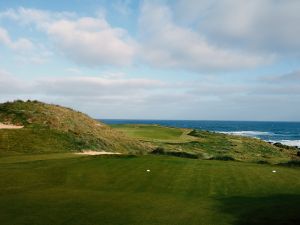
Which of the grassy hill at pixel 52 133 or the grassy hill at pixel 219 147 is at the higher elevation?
the grassy hill at pixel 52 133

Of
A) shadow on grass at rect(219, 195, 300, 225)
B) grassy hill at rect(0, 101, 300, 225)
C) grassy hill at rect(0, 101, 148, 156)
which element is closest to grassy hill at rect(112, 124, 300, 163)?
grassy hill at rect(0, 101, 148, 156)

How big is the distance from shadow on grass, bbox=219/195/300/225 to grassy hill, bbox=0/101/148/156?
2880cm

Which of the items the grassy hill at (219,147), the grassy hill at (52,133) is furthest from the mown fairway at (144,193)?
the grassy hill at (219,147)

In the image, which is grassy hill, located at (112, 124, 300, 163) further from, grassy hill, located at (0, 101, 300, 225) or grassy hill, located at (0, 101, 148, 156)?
grassy hill, located at (0, 101, 300, 225)

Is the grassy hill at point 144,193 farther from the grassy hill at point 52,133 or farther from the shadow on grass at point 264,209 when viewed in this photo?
the grassy hill at point 52,133

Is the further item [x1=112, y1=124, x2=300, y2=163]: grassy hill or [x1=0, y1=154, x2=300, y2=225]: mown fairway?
[x1=112, y1=124, x2=300, y2=163]: grassy hill

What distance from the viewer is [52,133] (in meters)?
51.7

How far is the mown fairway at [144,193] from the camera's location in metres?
16.0

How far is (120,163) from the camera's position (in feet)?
101

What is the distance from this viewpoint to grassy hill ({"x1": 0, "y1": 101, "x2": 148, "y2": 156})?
46.6 meters

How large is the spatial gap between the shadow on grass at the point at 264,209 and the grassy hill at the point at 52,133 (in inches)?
1134

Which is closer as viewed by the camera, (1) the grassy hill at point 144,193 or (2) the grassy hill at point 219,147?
(1) the grassy hill at point 144,193

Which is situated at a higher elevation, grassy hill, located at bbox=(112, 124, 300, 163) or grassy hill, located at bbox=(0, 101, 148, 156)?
grassy hill, located at bbox=(0, 101, 148, 156)

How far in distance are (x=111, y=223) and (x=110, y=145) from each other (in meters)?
39.4
